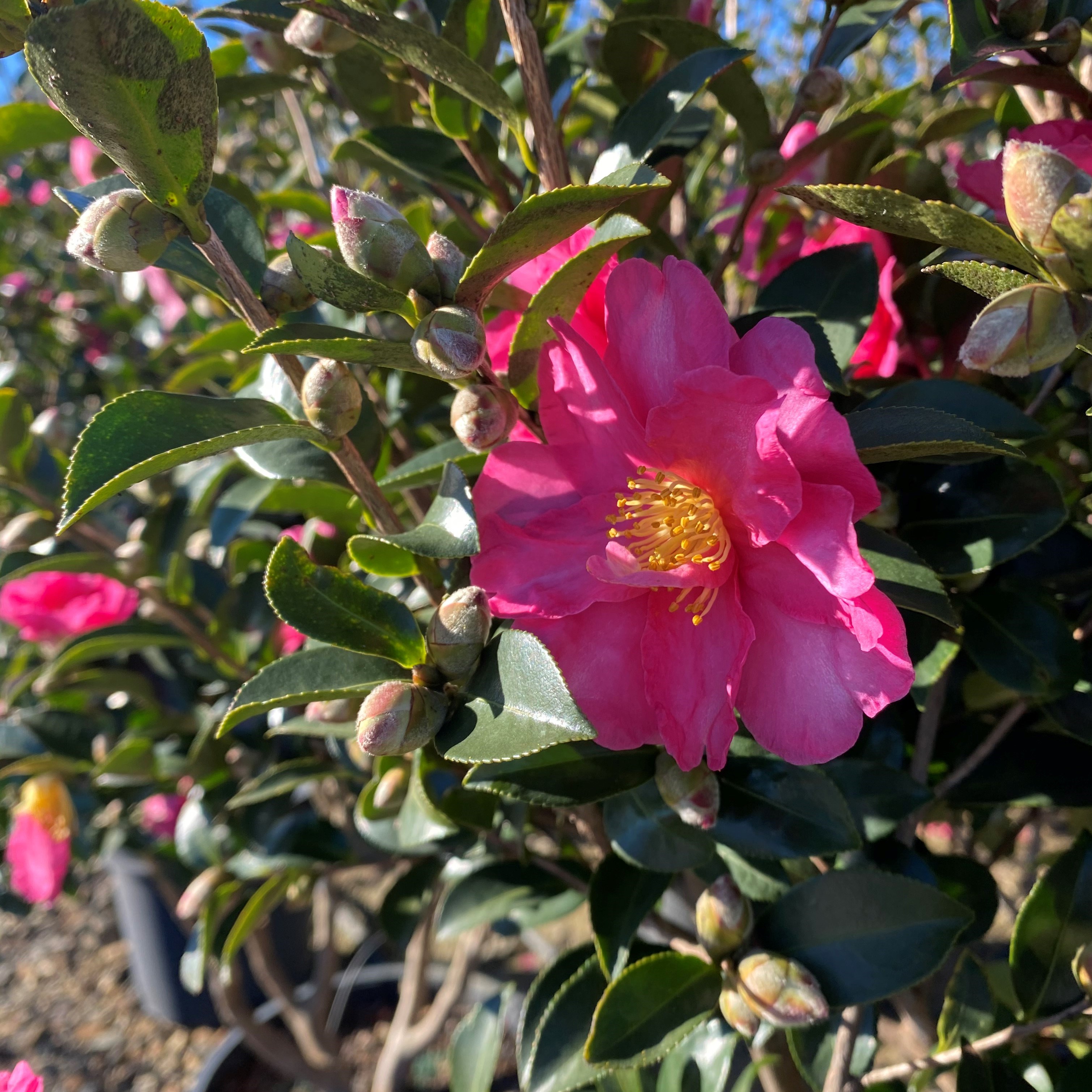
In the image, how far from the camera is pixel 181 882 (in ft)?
5.66

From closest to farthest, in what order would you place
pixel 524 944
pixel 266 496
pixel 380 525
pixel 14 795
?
1. pixel 380 525
2. pixel 266 496
3. pixel 14 795
4. pixel 524 944

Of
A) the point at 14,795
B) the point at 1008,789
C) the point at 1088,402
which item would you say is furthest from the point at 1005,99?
the point at 14,795

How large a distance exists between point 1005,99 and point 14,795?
170 cm

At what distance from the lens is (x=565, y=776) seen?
24.8 inches

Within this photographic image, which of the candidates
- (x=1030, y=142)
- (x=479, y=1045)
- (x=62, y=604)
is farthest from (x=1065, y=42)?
(x=62, y=604)

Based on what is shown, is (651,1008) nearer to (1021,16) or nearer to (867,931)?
(867,931)

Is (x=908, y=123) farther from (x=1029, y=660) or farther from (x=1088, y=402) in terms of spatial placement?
(x=1029, y=660)

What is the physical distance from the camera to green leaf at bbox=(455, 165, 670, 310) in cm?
44

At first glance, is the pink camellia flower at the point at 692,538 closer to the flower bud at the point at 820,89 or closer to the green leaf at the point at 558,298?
the green leaf at the point at 558,298

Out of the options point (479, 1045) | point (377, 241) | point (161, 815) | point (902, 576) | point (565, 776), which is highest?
point (377, 241)

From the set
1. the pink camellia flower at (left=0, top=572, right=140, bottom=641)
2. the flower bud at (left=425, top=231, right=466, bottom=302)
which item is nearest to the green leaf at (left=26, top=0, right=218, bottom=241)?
the flower bud at (left=425, top=231, right=466, bottom=302)

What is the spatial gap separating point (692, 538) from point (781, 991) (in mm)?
336

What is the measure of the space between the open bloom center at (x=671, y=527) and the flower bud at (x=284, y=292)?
0.81 feet

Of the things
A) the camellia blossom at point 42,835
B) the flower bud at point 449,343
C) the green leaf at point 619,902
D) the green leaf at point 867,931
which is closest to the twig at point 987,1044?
the green leaf at point 867,931
